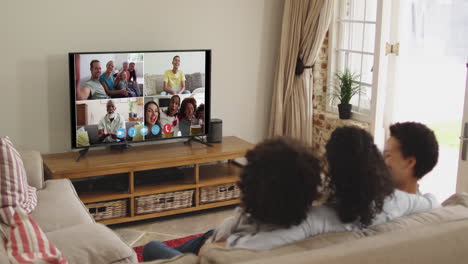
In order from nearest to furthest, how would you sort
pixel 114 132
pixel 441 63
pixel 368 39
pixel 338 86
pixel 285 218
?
pixel 285 218
pixel 441 63
pixel 114 132
pixel 368 39
pixel 338 86

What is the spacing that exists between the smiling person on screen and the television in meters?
2.51

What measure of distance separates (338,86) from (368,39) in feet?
1.85

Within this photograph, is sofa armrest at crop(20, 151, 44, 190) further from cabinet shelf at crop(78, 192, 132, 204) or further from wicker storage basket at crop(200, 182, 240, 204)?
wicker storage basket at crop(200, 182, 240, 204)

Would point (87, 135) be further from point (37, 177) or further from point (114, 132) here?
point (37, 177)

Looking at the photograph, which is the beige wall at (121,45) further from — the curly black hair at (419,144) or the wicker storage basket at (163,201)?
the curly black hair at (419,144)

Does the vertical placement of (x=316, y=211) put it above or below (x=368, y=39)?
below

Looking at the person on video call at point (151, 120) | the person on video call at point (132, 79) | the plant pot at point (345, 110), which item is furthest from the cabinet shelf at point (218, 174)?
the plant pot at point (345, 110)

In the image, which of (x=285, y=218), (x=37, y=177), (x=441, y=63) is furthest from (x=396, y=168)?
(x=37, y=177)

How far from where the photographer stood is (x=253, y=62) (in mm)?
5277

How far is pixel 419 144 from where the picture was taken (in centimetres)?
229

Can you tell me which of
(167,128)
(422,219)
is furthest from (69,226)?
(422,219)

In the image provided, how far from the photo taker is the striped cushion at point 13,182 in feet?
10.7

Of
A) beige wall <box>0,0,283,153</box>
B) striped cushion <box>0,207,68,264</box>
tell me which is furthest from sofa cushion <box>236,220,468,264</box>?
beige wall <box>0,0,283,153</box>

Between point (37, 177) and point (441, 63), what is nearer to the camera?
point (37, 177)
